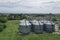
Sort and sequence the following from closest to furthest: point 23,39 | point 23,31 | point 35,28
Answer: point 23,39, point 23,31, point 35,28

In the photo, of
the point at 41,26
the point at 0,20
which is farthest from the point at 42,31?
the point at 0,20

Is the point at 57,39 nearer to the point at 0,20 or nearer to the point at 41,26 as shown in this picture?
the point at 41,26

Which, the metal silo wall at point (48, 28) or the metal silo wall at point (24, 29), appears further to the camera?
the metal silo wall at point (48, 28)

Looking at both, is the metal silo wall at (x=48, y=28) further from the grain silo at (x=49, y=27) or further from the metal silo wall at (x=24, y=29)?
the metal silo wall at (x=24, y=29)

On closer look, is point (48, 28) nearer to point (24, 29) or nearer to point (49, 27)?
point (49, 27)

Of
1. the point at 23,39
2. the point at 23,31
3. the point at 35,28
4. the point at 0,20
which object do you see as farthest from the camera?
the point at 0,20

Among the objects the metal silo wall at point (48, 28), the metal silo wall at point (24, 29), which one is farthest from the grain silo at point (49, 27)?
the metal silo wall at point (24, 29)

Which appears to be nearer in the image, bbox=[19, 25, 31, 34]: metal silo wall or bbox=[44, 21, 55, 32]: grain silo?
bbox=[19, 25, 31, 34]: metal silo wall

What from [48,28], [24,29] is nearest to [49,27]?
[48,28]

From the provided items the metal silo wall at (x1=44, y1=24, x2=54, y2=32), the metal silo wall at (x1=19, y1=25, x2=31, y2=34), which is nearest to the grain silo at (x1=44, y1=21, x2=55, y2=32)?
the metal silo wall at (x1=44, y1=24, x2=54, y2=32)

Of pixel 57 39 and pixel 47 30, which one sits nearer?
pixel 57 39

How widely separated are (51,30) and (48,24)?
904mm

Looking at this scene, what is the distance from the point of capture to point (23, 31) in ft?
52.5

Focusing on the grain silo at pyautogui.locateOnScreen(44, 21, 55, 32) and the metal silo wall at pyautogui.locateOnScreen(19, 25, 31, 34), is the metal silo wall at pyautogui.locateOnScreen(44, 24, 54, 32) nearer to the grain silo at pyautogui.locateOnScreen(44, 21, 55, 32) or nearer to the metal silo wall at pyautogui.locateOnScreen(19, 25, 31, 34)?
the grain silo at pyautogui.locateOnScreen(44, 21, 55, 32)
